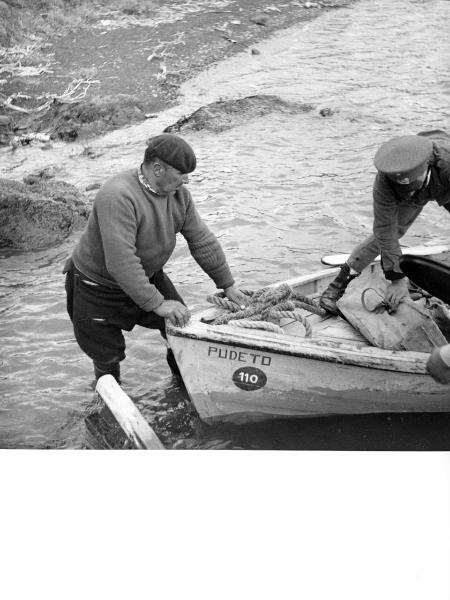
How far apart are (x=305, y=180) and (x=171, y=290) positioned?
275 cm

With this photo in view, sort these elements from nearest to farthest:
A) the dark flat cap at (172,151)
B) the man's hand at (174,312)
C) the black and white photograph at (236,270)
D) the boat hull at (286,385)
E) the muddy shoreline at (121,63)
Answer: the black and white photograph at (236,270)
the dark flat cap at (172,151)
the man's hand at (174,312)
the boat hull at (286,385)
the muddy shoreline at (121,63)

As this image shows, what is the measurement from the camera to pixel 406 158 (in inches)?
130

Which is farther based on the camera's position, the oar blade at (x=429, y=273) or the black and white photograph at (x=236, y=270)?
the oar blade at (x=429, y=273)

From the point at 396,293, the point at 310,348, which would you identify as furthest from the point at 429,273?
the point at 310,348

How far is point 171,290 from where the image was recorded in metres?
3.67

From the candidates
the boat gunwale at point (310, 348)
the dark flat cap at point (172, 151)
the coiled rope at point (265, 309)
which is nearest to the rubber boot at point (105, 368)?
the boat gunwale at point (310, 348)

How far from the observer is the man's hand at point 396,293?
362cm

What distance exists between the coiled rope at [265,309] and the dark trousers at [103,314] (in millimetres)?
337

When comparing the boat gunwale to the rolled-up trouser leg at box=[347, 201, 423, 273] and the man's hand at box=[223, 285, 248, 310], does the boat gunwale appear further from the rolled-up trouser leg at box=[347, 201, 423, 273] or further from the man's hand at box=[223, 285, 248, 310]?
the rolled-up trouser leg at box=[347, 201, 423, 273]

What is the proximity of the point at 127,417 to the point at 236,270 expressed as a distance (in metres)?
2.28

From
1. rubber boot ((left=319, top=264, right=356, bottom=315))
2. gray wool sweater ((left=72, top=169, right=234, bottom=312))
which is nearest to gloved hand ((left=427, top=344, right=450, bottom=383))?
rubber boot ((left=319, top=264, right=356, bottom=315))

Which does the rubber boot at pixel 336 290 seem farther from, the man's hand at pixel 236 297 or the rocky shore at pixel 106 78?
the rocky shore at pixel 106 78
